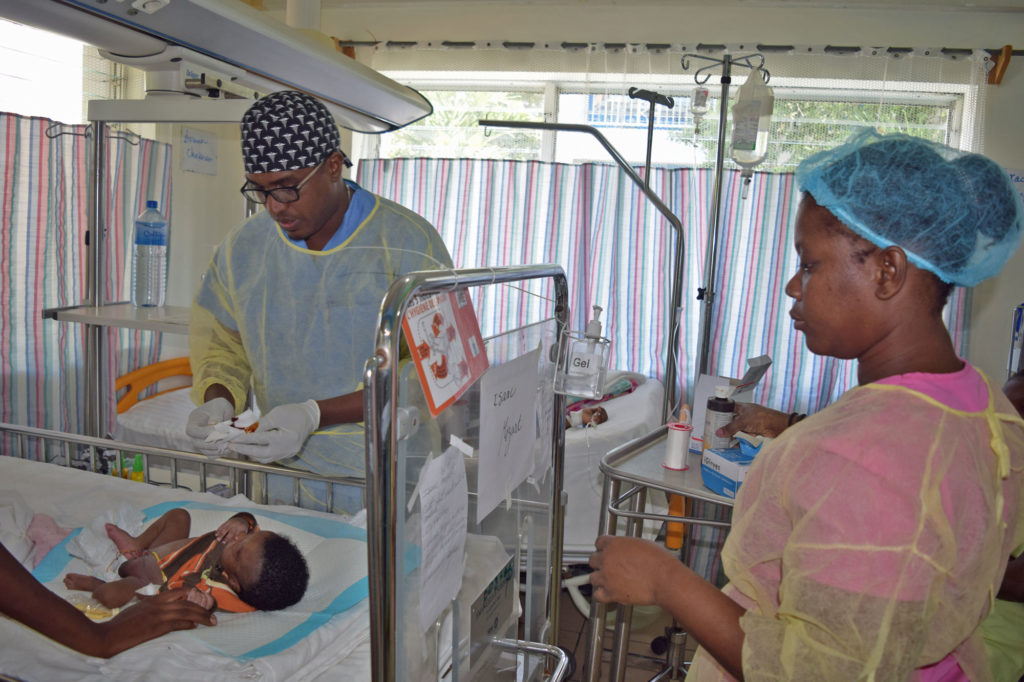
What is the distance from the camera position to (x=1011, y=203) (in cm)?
94

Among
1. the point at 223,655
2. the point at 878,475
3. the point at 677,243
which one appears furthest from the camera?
the point at 677,243

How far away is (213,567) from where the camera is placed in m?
1.68

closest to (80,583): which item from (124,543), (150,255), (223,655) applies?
(124,543)

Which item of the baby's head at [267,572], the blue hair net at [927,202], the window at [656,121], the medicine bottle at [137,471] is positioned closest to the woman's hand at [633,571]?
the blue hair net at [927,202]

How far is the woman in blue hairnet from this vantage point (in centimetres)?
76

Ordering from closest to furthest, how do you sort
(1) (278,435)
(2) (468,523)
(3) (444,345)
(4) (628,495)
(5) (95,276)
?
(3) (444,345)
(2) (468,523)
(1) (278,435)
(4) (628,495)
(5) (95,276)

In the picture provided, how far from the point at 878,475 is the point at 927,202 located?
0.35 metres

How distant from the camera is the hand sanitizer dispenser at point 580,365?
1.51 m

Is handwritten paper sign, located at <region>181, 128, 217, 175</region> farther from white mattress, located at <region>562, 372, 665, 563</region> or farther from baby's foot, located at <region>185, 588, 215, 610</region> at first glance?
baby's foot, located at <region>185, 588, 215, 610</region>

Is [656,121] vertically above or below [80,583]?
above

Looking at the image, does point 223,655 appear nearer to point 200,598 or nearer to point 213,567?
point 200,598

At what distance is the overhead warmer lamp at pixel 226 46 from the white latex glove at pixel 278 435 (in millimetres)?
798

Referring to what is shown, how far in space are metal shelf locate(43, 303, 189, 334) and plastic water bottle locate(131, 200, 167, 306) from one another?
1.36ft

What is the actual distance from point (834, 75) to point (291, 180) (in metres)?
3.40
